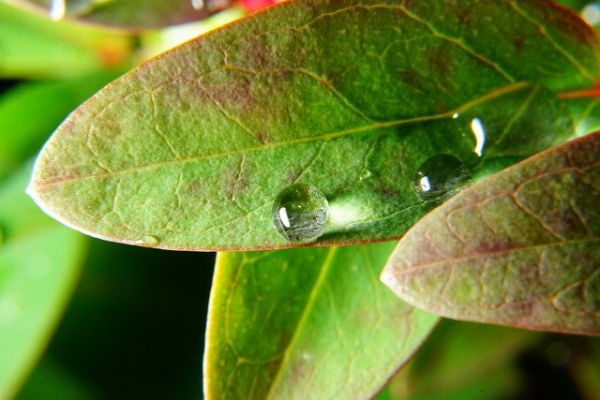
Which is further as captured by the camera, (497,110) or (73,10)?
(73,10)

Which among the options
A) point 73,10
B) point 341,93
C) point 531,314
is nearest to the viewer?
point 531,314

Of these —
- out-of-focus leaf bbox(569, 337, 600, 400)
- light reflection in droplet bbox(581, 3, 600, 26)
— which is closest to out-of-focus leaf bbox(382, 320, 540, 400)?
out-of-focus leaf bbox(569, 337, 600, 400)

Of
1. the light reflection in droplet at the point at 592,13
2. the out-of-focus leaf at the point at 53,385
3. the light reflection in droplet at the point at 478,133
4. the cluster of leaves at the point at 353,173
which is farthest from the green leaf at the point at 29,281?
the light reflection in droplet at the point at 592,13

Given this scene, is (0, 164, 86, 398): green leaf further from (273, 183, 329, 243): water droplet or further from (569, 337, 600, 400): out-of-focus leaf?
(569, 337, 600, 400): out-of-focus leaf

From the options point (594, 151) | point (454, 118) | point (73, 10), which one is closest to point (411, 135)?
point (454, 118)

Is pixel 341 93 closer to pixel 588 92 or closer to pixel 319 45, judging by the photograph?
pixel 319 45

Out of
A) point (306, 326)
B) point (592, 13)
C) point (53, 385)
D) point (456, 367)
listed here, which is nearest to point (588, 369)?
point (456, 367)
